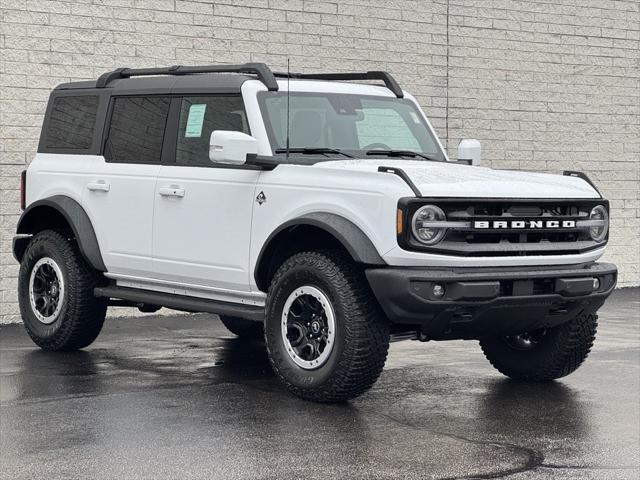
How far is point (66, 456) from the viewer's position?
6.59 meters

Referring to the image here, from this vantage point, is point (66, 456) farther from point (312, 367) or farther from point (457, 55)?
point (457, 55)

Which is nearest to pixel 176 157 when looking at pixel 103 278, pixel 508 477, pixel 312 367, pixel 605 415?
pixel 103 278

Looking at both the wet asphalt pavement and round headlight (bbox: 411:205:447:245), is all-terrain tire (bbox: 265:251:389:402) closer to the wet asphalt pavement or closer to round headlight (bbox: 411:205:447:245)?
the wet asphalt pavement

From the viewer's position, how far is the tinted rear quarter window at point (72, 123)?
10.4 meters

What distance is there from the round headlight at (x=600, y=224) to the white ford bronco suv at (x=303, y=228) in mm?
11

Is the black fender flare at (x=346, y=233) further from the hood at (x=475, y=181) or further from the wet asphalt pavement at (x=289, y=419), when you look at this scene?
the wet asphalt pavement at (x=289, y=419)

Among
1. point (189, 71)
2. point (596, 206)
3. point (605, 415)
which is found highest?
point (189, 71)

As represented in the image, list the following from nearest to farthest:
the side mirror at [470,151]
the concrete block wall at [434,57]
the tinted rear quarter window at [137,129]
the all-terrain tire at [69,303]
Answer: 1. the tinted rear quarter window at [137,129]
2. the side mirror at [470,151]
3. the all-terrain tire at [69,303]
4. the concrete block wall at [434,57]

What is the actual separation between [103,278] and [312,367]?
2719 mm

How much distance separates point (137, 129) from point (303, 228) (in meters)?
2.05

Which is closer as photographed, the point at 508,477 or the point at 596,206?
the point at 508,477

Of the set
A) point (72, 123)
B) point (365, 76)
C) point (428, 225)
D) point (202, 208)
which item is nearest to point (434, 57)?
point (365, 76)

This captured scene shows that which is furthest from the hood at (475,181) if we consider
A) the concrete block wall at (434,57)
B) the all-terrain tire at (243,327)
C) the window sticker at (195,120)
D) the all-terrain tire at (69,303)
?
the concrete block wall at (434,57)

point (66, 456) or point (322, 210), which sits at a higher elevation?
point (322, 210)
